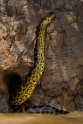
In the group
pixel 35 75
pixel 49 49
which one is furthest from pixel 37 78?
pixel 49 49

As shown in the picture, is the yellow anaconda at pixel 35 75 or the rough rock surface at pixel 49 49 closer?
the rough rock surface at pixel 49 49

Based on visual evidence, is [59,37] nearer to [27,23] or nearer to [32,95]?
[27,23]

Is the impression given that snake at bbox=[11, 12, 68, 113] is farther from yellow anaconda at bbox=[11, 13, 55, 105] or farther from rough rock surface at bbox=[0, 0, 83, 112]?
rough rock surface at bbox=[0, 0, 83, 112]

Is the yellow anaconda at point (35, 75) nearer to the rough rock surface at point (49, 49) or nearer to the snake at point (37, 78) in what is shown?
the snake at point (37, 78)

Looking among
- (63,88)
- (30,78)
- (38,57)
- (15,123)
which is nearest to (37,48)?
(38,57)

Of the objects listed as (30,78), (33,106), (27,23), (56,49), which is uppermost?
(27,23)

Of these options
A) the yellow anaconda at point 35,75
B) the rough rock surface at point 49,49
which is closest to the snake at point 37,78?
the yellow anaconda at point 35,75

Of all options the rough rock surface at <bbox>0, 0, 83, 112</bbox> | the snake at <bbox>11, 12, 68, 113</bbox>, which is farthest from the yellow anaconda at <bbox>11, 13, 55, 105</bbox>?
the rough rock surface at <bbox>0, 0, 83, 112</bbox>
